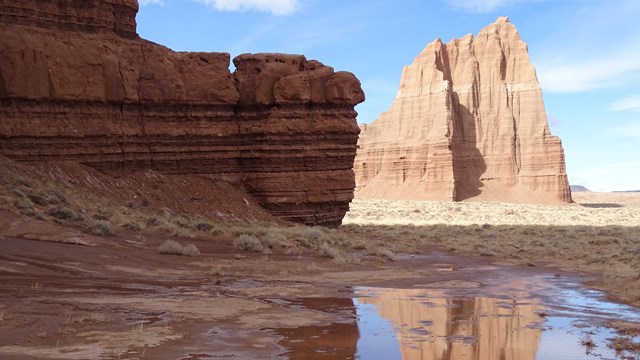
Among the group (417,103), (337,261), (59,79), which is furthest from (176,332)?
(417,103)

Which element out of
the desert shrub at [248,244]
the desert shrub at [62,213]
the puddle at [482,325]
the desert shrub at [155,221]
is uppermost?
the desert shrub at [62,213]

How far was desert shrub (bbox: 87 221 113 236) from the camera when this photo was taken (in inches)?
699

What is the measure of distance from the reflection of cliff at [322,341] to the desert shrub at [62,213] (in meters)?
11.2

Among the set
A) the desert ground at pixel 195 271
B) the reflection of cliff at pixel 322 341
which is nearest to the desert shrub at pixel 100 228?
the desert ground at pixel 195 271

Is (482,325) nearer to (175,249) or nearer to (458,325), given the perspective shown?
(458,325)

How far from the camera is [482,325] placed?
10164 millimetres

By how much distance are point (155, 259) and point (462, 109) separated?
89147 mm

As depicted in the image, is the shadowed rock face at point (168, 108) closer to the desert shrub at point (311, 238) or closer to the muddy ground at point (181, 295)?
the desert shrub at point (311, 238)

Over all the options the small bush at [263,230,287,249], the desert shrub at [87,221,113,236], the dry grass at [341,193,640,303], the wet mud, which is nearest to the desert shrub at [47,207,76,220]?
the desert shrub at [87,221,113,236]

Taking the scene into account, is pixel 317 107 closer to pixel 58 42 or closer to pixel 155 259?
pixel 58 42

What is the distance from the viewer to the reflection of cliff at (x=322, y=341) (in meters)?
7.85

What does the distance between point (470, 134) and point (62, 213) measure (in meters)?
86.7

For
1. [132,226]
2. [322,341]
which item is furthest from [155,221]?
[322,341]

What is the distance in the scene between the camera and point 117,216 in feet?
69.1
